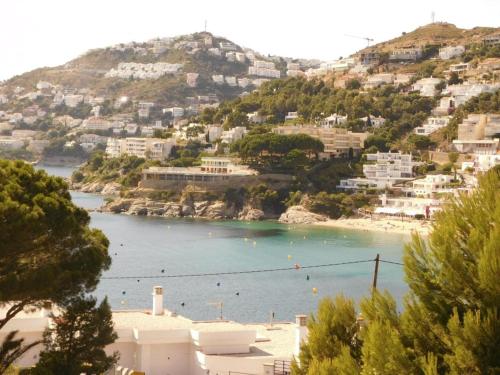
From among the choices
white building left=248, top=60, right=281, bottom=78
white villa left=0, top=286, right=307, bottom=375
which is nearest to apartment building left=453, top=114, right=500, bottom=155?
white villa left=0, top=286, right=307, bottom=375

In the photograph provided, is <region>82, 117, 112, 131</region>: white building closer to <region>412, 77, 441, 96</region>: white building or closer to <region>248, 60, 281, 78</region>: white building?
<region>248, 60, 281, 78</region>: white building

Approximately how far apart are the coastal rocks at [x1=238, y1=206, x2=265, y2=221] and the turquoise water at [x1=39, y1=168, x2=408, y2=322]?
5.64 feet

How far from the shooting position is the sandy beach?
55688mm

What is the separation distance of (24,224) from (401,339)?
4823 mm

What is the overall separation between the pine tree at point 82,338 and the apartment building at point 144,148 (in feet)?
213

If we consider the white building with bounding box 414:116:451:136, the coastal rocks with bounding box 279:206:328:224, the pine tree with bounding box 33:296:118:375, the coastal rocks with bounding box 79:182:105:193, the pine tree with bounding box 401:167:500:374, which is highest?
the pine tree with bounding box 401:167:500:374

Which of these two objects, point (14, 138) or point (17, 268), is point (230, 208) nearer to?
point (17, 268)

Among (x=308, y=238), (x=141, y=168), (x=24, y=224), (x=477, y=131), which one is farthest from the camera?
(x=141, y=168)

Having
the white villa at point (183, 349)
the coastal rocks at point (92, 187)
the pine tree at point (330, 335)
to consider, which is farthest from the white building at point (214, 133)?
the pine tree at point (330, 335)

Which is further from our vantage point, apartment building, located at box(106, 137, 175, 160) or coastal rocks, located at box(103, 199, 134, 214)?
apartment building, located at box(106, 137, 175, 160)

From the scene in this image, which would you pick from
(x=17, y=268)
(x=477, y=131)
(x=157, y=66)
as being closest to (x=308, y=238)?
(x=477, y=131)

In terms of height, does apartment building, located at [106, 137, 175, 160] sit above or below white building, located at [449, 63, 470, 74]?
below

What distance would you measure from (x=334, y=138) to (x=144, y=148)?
61.7 feet

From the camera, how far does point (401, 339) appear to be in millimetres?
7629
